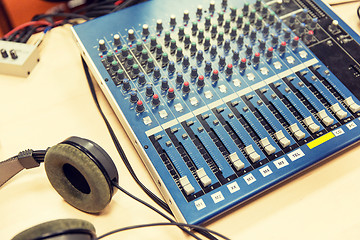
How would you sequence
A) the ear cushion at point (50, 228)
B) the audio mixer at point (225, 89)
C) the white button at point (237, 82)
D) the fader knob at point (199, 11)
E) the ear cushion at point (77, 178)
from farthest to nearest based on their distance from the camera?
the fader knob at point (199, 11)
the white button at point (237, 82)
the audio mixer at point (225, 89)
the ear cushion at point (77, 178)
the ear cushion at point (50, 228)

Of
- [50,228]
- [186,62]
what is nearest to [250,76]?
[186,62]

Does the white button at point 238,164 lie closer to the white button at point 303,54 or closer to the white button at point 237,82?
the white button at point 237,82

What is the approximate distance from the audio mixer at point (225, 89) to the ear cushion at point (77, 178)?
11 centimetres

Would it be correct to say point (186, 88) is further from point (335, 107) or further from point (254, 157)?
point (335, 107)

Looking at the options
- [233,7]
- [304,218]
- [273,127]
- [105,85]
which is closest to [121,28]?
[105,85]

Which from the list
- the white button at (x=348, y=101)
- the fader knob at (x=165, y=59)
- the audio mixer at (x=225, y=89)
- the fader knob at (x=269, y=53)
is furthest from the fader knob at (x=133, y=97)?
the white button at (x=348, y=101)

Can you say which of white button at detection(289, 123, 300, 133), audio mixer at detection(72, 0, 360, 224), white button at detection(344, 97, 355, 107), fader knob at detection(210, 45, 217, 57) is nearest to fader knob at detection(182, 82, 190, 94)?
audio mixer at detection(72, 0, 360, 224)

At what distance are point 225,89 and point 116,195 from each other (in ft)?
0.99

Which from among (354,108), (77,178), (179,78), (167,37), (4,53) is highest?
(4,53)

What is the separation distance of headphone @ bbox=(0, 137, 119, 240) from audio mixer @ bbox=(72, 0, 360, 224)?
110mm

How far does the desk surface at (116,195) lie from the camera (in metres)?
0.68

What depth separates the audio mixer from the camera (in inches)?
27.3

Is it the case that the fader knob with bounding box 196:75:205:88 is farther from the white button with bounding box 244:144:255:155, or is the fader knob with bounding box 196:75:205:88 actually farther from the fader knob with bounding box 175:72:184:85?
the white button with bounding box 244:144:255:155

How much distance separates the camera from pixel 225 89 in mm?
786
